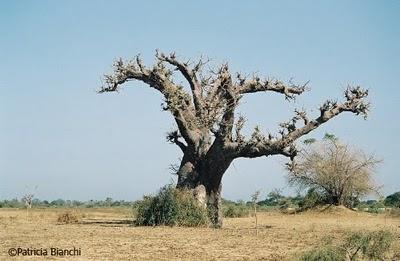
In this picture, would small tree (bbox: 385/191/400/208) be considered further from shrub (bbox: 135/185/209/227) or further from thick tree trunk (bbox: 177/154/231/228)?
shrub (bbox: 135/185/209/227)

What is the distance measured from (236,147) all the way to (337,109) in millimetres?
3644

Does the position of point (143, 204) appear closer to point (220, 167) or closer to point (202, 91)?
point (220, 167)

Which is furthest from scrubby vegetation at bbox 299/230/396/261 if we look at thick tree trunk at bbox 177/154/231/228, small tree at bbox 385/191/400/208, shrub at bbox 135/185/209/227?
small tree at bbox 385/191/400/208

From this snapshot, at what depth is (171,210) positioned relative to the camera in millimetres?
19266

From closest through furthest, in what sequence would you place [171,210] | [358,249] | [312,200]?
[358,249] → [171,210] → [312,200]

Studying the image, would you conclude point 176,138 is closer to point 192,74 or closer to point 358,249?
point 192,74

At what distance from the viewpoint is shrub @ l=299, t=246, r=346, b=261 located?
911 cm

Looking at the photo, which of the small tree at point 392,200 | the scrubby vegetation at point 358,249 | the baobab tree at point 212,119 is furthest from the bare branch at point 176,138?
the small tree at point 392,200

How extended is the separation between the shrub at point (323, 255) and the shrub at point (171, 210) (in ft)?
33.1

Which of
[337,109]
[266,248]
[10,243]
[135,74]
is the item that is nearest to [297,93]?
[337,109]

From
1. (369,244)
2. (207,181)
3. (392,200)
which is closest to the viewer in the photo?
(369,244)

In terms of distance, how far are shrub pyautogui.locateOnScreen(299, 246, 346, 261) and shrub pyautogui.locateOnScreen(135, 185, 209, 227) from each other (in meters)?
10.1

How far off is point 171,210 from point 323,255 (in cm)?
1052

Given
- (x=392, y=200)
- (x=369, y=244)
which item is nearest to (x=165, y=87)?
(x=369, y=244)
